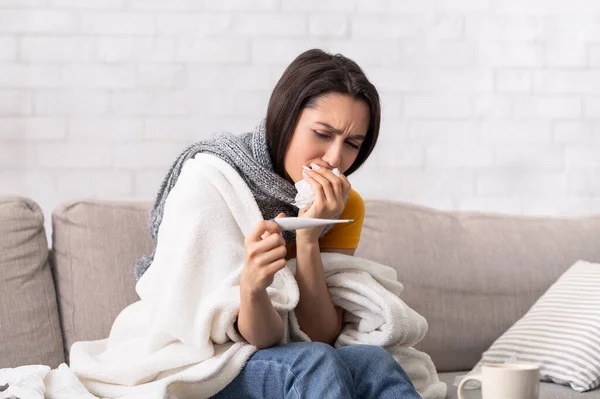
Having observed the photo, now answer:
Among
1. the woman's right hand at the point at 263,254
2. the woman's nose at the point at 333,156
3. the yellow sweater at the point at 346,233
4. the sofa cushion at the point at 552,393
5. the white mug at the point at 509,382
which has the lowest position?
the sofa cushion at the point at 552,393

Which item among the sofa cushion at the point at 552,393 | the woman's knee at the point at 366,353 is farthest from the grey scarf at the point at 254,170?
the sofa cushion at the point at 552,393

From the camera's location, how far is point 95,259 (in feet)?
7.23

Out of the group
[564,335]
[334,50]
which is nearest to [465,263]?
[564,335]

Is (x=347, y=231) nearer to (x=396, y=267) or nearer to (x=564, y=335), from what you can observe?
(x=396, y=267)

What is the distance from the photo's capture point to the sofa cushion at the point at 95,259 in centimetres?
216

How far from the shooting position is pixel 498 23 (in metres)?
3.14

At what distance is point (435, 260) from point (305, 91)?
787mm

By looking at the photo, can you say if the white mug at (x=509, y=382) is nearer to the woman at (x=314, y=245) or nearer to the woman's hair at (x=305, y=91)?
the woman at (x=314, y=245)

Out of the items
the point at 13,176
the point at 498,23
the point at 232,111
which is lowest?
the point at 13,176

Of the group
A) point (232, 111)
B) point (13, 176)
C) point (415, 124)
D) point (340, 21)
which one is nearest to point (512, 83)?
point (415, 124)

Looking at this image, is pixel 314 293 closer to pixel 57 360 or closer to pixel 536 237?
pixel 57 360

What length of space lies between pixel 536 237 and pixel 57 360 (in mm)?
1391

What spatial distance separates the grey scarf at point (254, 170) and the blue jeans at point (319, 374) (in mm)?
382

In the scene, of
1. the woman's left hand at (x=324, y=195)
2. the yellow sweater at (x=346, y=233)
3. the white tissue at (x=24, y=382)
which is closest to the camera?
the white tissue at (x=24, y=382)
